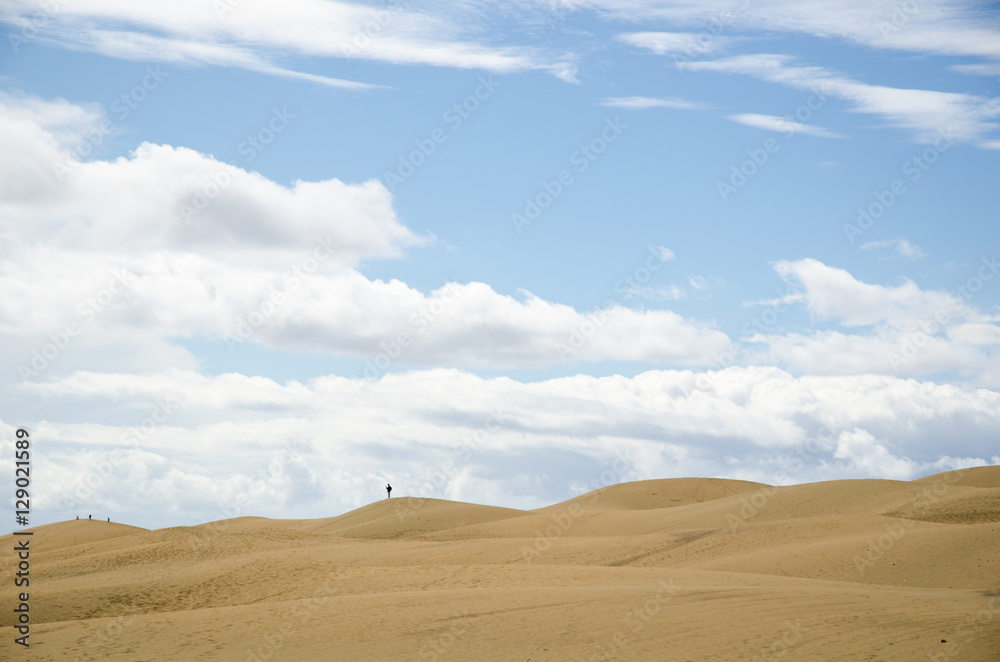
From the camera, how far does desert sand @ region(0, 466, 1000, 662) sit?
1647cm

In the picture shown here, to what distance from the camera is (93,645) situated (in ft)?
62.6

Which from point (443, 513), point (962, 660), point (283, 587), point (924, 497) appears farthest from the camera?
point (443, 513)

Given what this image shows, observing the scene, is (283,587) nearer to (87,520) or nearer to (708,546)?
(708,546)

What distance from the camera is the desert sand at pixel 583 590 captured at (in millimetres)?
16469

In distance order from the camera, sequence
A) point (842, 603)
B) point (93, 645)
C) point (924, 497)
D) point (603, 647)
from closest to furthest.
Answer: point (603, 647) → point (842, 603) → point (93, 645) → point (924, 497)

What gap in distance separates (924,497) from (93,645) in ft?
106

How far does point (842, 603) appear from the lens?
17.8 m

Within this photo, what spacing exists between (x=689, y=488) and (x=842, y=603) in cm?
3729

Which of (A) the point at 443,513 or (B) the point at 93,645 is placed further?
(A) the point at 443,513

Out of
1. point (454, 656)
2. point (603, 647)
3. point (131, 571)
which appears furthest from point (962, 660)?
point (131, 571)

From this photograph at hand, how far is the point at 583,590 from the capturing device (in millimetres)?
20859

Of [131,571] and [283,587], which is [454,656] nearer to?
[283,587]

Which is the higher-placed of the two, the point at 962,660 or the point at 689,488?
the point at 689,488

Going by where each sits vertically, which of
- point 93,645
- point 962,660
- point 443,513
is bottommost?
point 962,660
